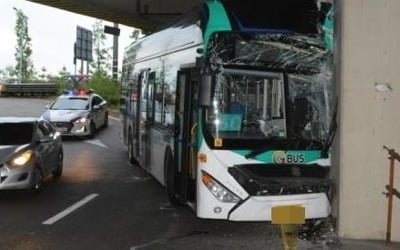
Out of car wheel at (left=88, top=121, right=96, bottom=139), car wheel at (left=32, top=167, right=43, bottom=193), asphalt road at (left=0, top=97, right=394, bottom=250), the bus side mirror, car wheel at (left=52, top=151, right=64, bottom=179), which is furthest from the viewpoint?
car wheel at (left=88, top=121, right=96, bottom=139)

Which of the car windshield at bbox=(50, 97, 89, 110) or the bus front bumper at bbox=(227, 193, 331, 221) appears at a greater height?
the car windshield at bbox=(50, 97, 89, 110)

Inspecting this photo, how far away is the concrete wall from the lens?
9.09 m

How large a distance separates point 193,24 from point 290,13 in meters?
1.45

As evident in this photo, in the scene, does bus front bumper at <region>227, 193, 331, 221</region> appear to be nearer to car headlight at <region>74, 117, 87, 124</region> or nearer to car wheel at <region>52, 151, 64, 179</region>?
car wheel at <region>52, 151, 64, 179</region>

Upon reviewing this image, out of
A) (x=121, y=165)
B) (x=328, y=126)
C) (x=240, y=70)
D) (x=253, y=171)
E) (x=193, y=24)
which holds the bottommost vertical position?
(x=121, y=165)

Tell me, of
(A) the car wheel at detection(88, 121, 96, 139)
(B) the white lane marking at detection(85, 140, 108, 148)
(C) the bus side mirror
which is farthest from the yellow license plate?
(A) the car wheel at detection(88, 121, 96, 139)

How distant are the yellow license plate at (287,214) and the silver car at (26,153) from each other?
5252 millimetres

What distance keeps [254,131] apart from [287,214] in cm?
117

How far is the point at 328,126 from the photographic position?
920 centimetres

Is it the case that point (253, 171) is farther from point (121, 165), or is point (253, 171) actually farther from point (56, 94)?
point (56, 94)

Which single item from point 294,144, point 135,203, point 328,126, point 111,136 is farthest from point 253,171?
point 111,136

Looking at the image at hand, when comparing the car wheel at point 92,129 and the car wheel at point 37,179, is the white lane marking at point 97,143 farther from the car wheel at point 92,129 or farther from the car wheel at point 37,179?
the car wheel at point 37,179

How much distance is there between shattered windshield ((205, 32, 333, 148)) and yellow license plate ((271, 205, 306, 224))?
0.88 m

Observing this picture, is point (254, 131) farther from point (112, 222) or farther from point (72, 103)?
point (72, 103)
